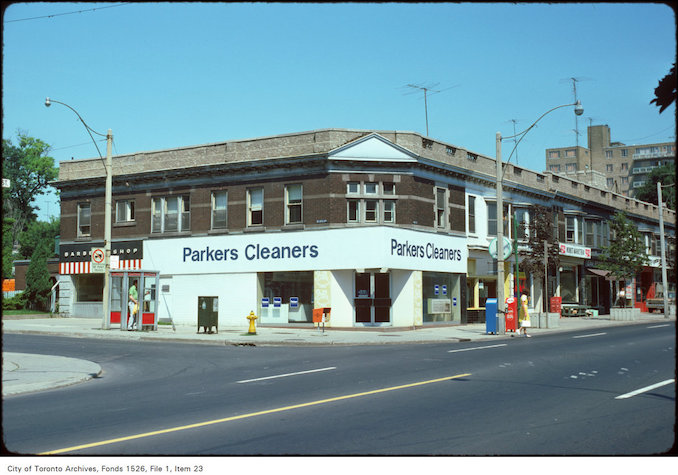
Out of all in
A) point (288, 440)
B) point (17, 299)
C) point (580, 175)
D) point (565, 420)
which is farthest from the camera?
point (580, 175)

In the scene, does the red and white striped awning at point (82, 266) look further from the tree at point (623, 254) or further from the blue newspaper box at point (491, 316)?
the tree at point (623, 254)

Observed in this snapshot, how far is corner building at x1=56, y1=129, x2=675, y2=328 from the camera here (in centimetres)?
3259

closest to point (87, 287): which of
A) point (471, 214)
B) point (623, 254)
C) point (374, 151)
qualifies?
point (374, 151)

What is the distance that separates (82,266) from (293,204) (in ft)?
46.6

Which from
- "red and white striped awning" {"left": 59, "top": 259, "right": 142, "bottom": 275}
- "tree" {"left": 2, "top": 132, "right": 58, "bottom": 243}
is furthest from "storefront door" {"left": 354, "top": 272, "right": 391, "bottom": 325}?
"tree" {"left": 2, "top": 132, "right": 58, "bottom": 243}

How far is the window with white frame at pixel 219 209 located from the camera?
35500 millimetres

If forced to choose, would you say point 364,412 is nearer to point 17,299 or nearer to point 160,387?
point 160,387

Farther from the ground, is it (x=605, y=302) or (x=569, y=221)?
(x=569, y=221)

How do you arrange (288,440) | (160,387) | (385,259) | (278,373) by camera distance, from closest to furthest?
1. (288,440)
2. (160,387)
3. (278,373)
4. (385,259)

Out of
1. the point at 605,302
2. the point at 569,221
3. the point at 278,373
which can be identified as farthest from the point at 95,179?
the point at 605,302

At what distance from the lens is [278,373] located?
15156mm

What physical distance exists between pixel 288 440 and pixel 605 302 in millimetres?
50882

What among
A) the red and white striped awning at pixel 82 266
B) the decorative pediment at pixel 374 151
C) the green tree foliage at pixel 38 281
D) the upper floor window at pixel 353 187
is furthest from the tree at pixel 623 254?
the green tree foliage at pixel 38 281

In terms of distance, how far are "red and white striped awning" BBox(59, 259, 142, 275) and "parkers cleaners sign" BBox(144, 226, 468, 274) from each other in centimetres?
98
